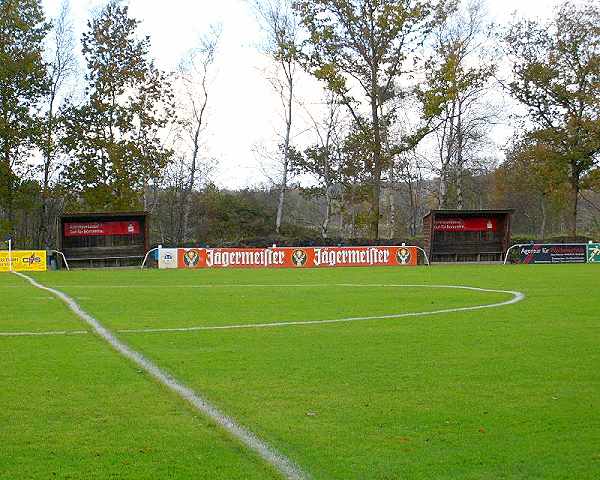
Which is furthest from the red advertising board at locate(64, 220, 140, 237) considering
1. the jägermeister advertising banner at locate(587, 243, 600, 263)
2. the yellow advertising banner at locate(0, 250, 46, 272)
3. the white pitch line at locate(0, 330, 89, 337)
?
the white pitch line at locate(0, 330, 89, 337)

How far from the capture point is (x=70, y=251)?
132 feet

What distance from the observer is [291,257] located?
134 ft

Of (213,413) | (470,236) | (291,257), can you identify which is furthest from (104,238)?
(213,413)

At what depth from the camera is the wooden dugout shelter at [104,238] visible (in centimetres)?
4022

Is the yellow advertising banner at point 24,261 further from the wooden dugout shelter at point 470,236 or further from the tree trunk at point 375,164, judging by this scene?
the tree trunk at point 375,164

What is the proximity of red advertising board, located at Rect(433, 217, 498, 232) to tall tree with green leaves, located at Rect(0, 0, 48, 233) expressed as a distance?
25771mm

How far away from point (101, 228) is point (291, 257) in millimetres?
9805

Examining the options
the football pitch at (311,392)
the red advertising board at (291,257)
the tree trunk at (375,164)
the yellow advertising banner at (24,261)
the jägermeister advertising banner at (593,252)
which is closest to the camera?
the football pitch at (311,392)

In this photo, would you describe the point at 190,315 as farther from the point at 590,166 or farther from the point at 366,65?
the point at 590,166

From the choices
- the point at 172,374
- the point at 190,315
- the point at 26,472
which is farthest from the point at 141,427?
the point at 190,315

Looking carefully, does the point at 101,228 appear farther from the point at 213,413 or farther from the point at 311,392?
the point at 213,413

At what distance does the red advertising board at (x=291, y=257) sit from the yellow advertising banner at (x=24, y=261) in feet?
21.5

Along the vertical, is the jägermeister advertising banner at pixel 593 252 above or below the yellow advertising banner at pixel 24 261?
above

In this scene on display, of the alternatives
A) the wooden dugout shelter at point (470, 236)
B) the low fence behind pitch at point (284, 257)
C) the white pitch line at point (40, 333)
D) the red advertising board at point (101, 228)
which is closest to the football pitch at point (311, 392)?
the white pitch line at point (40, 333)
